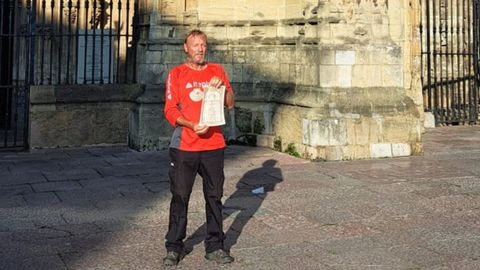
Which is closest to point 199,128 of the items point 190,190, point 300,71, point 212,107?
point 212,107

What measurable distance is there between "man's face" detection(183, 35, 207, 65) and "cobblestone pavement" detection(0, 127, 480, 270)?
146 centimetres

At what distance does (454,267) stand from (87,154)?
22.1 feet

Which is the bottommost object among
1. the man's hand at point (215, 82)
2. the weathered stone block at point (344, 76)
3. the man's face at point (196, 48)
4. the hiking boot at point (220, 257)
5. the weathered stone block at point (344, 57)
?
the hiking boot at point (220, 257)

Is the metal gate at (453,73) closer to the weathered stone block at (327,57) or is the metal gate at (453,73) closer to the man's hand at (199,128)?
the weathered stone block at (327,57)

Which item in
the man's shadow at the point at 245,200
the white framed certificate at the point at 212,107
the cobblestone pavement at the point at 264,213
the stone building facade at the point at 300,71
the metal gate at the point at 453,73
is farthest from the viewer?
the metal gate at the point at 453,73

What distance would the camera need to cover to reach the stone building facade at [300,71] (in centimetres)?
845

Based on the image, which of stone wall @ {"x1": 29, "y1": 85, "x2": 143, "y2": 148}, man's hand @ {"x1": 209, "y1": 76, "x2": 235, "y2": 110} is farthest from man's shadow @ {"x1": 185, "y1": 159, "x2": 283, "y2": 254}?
stone wall @ {"x1": 29, "y1": 85, "x2": 143, "y2": 148}

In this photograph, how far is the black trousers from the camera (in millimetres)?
3941

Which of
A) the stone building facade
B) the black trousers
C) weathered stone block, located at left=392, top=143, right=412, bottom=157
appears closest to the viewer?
the black trousers

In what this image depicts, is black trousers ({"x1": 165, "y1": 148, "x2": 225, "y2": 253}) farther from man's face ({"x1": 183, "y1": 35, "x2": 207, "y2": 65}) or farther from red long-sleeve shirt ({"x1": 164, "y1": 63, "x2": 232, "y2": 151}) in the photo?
man's face ({"x1": 183, "y1": 35, "x2": 207, "y2": 65})

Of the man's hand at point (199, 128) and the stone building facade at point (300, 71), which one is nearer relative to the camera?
the man's hand at point (199, 128)

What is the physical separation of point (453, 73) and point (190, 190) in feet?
42.9

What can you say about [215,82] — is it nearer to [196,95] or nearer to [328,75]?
[196,95]

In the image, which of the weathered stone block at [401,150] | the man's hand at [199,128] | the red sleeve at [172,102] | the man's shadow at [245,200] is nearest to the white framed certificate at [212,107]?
the man's hand at [199,128]
